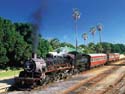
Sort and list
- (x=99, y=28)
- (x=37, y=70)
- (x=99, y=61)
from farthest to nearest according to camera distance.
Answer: (x=99, y=28)
(x=99, y=61)
(x=37, y=70)

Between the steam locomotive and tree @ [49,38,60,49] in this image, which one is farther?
tree @ [49,38,60,49]

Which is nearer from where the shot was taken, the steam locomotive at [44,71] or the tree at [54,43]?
the steam locomotive at [44,71]

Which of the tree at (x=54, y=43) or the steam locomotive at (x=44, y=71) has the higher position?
the tree at (x=54, y=43)

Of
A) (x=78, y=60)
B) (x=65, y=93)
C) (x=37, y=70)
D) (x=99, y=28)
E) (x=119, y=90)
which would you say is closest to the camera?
(x=65, y=93)

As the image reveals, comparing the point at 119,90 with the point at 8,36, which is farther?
the point at 8,36

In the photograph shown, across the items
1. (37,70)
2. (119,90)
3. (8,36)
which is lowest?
(119,90)

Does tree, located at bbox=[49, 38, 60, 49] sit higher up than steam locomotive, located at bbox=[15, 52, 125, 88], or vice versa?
tree, located at bbox=[49, 38, 60, 49]

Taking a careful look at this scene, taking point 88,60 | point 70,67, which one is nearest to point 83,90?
point 70,67

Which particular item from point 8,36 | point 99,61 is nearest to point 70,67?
point 8,36

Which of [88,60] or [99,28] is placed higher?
[99,28]

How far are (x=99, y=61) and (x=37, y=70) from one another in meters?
33.9

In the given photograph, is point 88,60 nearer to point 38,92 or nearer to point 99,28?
point 38,92

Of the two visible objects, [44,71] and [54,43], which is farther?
[54,43]

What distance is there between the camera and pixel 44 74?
85.7ft
